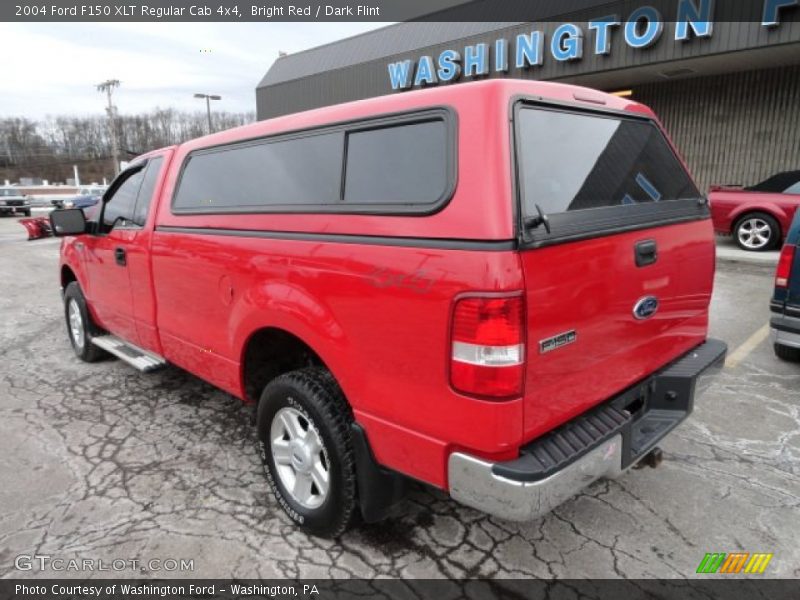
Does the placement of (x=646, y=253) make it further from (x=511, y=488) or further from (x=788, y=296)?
(x=788, y=296)

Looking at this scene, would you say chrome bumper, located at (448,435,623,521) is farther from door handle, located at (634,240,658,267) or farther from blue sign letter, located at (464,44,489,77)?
blue sign letter, located at (464,44,489,77)

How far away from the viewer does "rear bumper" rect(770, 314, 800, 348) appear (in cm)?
413

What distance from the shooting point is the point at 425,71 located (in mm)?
16625

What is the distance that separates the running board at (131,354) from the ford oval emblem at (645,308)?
3.08m

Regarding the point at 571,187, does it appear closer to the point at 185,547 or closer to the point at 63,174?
the point at 185,547

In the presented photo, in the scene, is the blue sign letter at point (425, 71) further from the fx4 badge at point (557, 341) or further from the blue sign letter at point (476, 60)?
the fx4 badge at point (557, 341)

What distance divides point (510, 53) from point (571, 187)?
14388 millimetres

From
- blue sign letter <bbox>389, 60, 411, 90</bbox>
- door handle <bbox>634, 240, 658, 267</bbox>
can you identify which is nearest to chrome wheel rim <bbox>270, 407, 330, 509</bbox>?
door handle <bbox>634, 240, 658, 267</bbox>

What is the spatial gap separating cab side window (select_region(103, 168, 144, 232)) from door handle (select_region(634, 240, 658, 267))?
133 inches

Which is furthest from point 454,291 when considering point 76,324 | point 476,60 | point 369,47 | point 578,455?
point 369,47

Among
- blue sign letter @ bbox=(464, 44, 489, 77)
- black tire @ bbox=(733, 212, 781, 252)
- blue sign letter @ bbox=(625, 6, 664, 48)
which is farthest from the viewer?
blue sign letter @ bbox=(464, 44, 489, 77)

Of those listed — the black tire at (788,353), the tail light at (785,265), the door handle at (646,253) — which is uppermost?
the door handle at (646,253)

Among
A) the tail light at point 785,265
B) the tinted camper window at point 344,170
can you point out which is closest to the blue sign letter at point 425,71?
the tail light at point 785,265

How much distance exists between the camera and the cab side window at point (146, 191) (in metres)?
3.79
